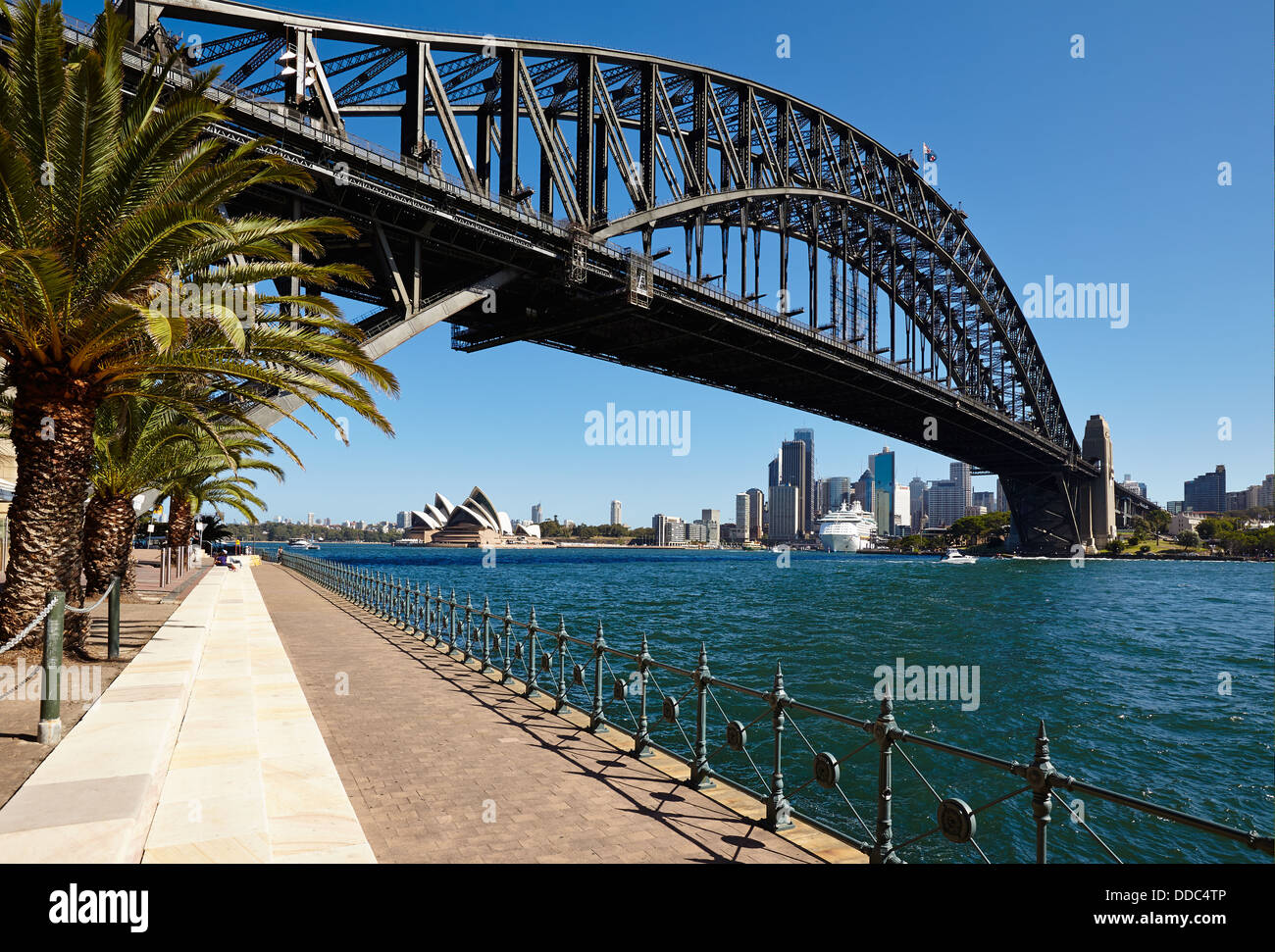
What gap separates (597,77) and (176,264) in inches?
1224

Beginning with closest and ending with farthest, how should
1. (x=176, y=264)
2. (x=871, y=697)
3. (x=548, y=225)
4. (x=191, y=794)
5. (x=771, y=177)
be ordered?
(x=191, y=794)
(x=176, y=264)
(x=871, y=697)
(x=548, y=225)
(x=771, y=177)

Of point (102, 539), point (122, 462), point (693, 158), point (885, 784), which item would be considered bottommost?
point (885, 784)

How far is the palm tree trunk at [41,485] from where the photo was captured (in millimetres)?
10109

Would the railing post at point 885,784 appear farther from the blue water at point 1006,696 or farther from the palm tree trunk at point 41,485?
the palm tree trunk at point 41,485

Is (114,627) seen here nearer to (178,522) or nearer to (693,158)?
(178,522)

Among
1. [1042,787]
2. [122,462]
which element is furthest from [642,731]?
[122,462]

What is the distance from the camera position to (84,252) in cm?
1007

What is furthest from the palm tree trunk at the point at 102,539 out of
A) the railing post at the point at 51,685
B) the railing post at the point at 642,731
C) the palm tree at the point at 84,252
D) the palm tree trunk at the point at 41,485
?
the railing post at the point at 642,731

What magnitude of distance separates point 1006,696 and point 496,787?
16.5m

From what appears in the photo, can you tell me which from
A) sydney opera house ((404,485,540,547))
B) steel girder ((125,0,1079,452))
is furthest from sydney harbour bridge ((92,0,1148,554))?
sydney opera house ((404,485,540,547))

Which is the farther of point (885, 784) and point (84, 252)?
point (84, 252)

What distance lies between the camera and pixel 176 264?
11289 millimetres

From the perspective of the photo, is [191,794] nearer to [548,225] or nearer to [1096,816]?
[1096,816]
